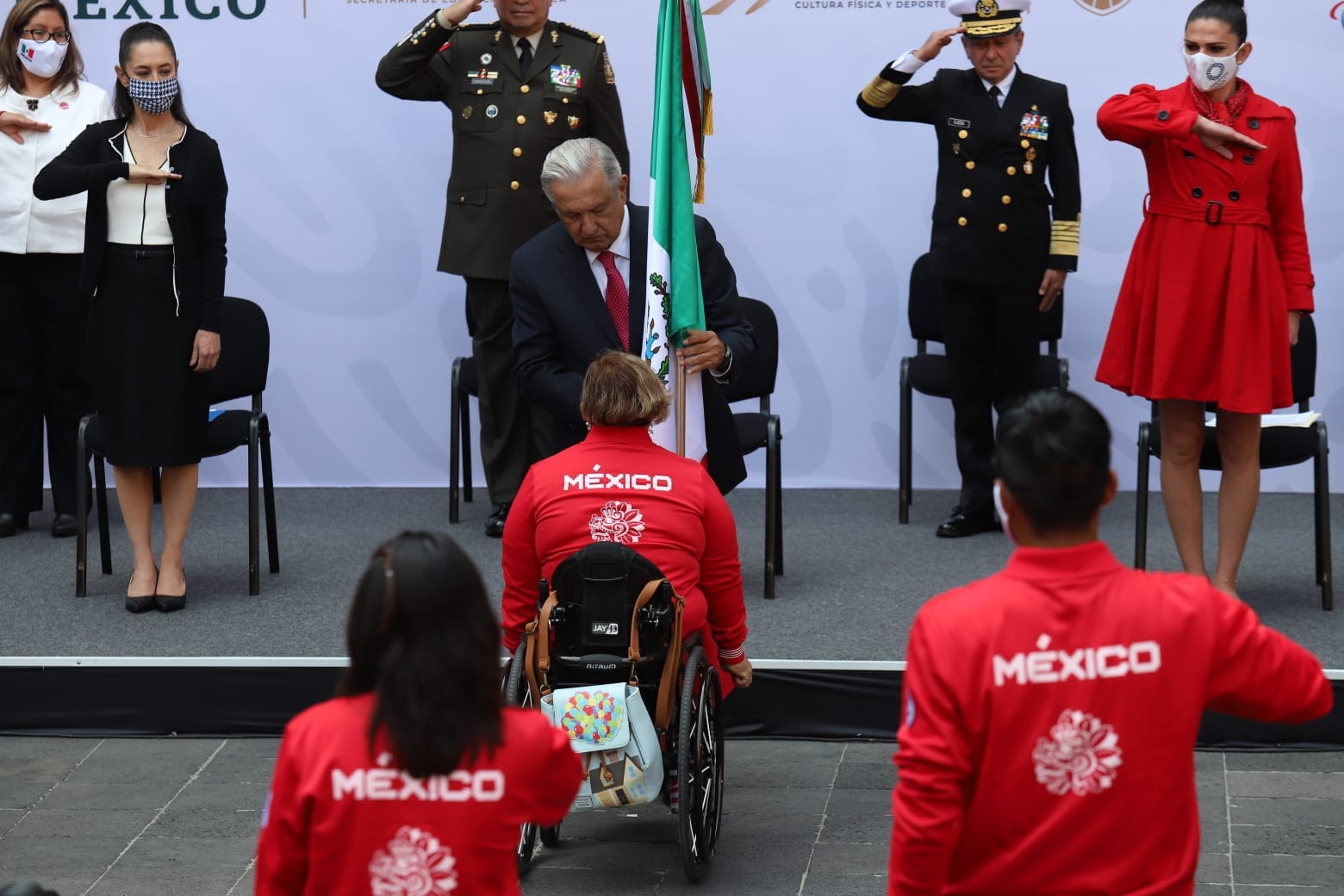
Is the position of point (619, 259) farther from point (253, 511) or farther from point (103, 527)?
point (103, 527)

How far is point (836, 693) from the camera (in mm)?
4266

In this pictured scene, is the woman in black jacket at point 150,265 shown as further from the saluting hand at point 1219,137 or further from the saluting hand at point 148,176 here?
the saluting hand at point 1219,137

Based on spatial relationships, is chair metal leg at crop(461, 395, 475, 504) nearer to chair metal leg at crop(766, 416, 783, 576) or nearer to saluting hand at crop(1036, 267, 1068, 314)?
chair metal leg at crop(766, 416, 783, 576)

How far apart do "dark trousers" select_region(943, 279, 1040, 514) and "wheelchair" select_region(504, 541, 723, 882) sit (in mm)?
2456

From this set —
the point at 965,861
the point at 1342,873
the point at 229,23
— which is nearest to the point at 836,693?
the point at 1342,873

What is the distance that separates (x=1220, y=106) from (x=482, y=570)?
8.06ft

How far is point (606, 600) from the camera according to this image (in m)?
3.26

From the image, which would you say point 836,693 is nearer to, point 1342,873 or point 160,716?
point 1342,873

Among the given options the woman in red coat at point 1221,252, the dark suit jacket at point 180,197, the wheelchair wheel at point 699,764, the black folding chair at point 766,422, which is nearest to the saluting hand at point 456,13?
the dark suit jacket at point 180,197

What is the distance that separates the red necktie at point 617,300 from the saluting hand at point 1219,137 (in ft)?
4.81

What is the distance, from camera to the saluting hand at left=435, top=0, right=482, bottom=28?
5113 mm

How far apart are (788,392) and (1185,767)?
4.36 metres

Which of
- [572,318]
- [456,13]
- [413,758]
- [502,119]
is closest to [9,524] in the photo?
[502,119]

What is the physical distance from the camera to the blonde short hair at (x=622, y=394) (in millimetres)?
3375
